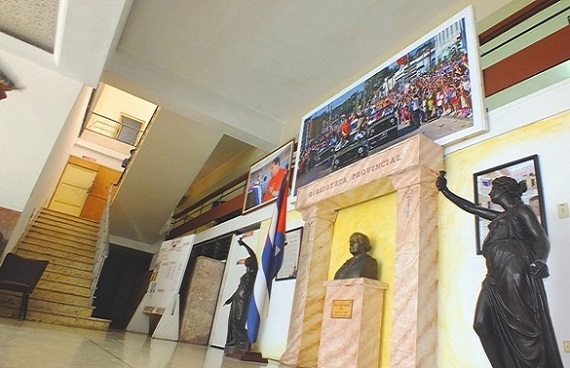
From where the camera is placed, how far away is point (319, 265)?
13.9 ft

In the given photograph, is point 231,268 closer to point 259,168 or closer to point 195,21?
point 259,168

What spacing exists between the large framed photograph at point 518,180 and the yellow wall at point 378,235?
0.87 m

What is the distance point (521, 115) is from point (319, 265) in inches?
93.8

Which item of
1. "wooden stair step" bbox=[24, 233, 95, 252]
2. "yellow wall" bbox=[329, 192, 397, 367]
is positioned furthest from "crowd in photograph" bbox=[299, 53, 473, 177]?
"wooden stair step" bbox=[24, 233, 95, 252]

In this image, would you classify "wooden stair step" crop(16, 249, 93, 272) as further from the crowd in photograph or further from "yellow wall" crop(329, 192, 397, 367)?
"yellow wall" crop(329, 192, 397, 367)

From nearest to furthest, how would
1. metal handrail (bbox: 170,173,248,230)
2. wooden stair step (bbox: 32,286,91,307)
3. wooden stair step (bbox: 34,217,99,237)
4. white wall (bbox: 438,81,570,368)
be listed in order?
1. white wall (bbox: 438,81,570,368)
2. wooden stair step (bbox: 32,286,91,307)
3. metal handrail (bbox: 170,173,248,230)
4. wooden stair step (bbox: 34,217,99,237)

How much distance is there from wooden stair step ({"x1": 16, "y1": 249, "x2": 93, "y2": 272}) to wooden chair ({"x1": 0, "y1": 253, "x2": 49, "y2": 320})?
1.54m

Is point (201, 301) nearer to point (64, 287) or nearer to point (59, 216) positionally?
point (64, 287)

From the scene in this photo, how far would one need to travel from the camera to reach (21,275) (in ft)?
17.4

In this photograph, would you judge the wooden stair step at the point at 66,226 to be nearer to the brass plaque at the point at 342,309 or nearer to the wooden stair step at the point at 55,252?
the wooden stair step at the point at 55,252

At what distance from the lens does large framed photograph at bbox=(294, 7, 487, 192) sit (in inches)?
131

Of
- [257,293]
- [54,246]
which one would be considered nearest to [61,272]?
[54,246]

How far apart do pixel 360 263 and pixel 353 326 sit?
0.58 metres

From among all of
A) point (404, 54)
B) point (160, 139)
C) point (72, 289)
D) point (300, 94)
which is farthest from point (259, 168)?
point (72, 289)
